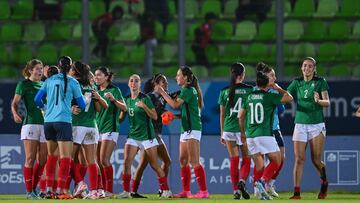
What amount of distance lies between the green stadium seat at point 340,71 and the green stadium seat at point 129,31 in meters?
3.55

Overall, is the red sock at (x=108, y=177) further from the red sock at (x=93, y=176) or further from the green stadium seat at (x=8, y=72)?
the green stadium seat at (x=8, y=72)

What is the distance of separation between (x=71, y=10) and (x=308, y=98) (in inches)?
221

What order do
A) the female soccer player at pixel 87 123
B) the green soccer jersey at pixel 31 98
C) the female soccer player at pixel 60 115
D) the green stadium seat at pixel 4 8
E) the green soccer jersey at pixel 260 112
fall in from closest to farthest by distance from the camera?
the female soccer player at pixel 60 115, the green soccer jersey at pixel 260 112, the female soccer player at pixel 87 123, the green soccer jersey at pixel 31 98, the green stadium seat at pixel 4 8

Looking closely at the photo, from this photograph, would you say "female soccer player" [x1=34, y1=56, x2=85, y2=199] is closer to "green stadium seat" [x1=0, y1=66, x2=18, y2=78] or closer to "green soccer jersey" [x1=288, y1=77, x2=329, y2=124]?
"green soccer jersey" [x1=288, y1=77, x2=329, y2=124]

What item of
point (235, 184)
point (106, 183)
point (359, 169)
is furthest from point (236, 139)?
point (359, 169)

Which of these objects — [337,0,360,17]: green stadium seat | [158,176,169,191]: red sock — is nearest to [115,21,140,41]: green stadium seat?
[337,0,360,17]: green stadium seat

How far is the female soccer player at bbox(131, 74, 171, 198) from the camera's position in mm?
20516

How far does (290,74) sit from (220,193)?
2439 mm

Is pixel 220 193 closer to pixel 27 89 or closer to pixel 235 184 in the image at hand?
pixel 235 184

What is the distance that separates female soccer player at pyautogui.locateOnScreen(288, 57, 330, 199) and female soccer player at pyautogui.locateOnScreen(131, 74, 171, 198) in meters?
2.13

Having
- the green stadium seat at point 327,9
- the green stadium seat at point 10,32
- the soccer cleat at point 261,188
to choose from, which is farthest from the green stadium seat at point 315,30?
the soccer cleat at point 261,188

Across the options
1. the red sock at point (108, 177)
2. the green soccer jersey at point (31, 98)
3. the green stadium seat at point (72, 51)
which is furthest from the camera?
the green stadium seat at point (72, 51)

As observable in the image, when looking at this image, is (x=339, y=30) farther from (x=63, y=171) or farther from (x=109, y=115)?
(x=63, y=171)

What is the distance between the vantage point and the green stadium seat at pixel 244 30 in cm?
2367
